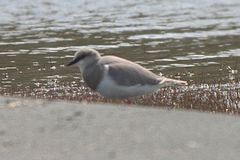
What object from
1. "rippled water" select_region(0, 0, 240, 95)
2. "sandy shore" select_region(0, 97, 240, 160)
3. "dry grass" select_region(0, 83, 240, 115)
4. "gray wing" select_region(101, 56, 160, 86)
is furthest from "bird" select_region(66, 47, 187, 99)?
"rippled water" select_region(0, 0, 240, 95)

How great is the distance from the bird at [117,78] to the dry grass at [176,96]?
26 cm

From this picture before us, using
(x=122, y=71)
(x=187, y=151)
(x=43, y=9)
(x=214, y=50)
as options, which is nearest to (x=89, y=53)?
(x=122, y=71)

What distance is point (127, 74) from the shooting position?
40.2ft

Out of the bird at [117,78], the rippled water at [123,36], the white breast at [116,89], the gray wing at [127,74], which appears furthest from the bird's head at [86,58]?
the rippled water at [123,36]

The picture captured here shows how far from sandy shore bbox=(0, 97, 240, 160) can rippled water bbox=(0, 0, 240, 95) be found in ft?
24.7

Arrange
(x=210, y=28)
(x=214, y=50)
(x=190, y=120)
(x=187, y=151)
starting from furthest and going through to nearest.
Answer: (x=210, y=28) < (x=214, y=50) < (x=190, y=120) < (x=187, y=151)

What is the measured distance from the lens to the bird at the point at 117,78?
40.0 ft

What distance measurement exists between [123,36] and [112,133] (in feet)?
60.4

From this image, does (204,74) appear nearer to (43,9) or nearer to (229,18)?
(229,18)

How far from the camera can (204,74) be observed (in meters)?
19.4

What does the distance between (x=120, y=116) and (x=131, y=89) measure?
95.6 inches

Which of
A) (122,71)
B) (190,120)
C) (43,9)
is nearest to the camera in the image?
(190,120)

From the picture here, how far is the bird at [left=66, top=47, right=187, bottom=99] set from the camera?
480 inches

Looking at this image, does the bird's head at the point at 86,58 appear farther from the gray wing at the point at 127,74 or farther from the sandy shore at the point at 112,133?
the sandy shore at the point at 112,133
